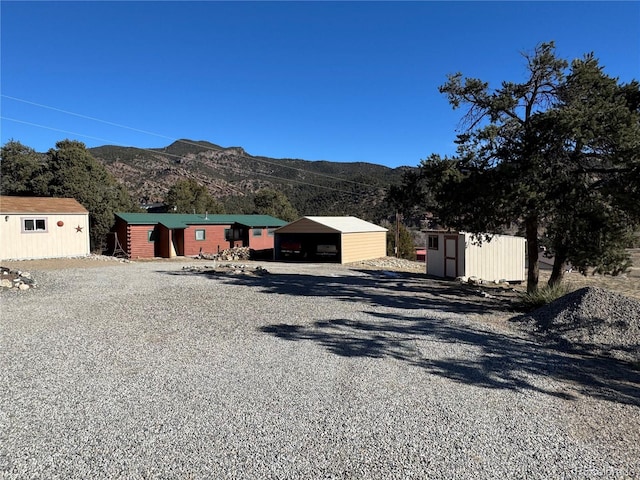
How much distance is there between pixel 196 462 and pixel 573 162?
12323 mm

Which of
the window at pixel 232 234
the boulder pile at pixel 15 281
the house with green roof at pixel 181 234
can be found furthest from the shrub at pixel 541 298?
the window at pixel 232 234

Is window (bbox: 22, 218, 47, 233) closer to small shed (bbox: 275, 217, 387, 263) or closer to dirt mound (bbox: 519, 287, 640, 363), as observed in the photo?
small shed (bbox: 275, 217, 387, 263)

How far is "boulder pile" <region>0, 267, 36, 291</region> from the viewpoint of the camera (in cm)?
1190

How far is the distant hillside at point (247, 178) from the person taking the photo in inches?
2354

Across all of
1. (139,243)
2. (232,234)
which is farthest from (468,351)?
(232,234)

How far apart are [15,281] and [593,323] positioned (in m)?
14.8

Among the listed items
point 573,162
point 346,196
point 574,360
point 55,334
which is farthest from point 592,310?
point 346,196

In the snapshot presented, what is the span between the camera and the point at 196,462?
347cm

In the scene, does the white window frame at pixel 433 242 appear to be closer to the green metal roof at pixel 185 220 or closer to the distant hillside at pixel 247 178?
the green metal roof at pixel 185 220

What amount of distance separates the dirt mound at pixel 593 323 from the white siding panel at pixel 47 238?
75.6 feet

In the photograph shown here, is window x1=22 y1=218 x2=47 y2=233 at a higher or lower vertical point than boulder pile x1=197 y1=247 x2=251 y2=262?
higher

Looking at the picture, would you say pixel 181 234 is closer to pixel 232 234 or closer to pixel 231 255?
pixel 231 255

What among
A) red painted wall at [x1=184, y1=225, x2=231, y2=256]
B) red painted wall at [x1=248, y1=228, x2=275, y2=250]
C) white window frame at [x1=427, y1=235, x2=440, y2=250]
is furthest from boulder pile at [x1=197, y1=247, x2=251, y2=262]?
white window frame at [x1=427, y1=235, x2=440, y2=250]

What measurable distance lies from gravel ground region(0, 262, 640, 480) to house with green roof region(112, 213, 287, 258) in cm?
1893
